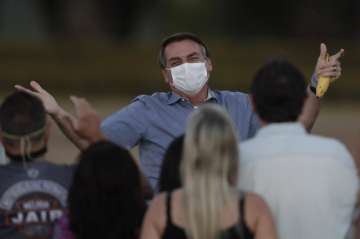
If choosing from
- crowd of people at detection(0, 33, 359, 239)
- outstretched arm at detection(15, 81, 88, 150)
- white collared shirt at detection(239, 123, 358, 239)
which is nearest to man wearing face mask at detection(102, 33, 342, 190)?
outstretched arm at detection(15, 81, 88, 150)

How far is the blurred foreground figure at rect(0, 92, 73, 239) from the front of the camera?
6.18m

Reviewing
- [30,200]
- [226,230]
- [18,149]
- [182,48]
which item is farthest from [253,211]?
[182,48]

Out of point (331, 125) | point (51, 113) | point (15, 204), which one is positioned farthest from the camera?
point (331, 125)

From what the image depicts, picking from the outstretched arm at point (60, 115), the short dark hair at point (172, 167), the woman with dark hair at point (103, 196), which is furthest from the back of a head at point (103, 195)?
the outstretched arm at point (60, 115)

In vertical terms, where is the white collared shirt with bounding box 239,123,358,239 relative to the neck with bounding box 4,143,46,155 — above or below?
below

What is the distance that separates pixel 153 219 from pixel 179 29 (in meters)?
25.5

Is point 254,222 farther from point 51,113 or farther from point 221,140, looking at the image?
point 51,113

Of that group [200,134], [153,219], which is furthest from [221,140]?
[153,219]

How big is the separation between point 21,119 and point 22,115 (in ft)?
0.10

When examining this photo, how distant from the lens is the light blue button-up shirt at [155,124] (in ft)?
25.2

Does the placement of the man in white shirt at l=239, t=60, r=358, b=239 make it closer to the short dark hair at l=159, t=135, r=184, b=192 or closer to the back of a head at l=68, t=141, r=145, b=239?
the short dark hair at l=159, t=135, r=184, b=192

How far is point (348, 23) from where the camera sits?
33.1 metres

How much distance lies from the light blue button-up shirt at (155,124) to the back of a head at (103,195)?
5.22 feet

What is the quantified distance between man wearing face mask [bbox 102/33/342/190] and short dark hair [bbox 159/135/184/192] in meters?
1.44
